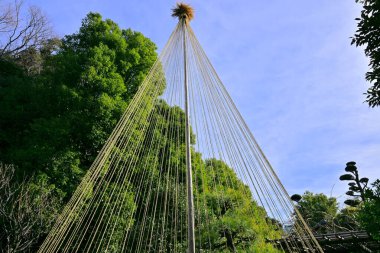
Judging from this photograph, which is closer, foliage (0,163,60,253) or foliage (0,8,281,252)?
foliage (0,163,60,253)

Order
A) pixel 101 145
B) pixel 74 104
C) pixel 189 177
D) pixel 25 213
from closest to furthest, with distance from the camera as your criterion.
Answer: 1. pixel 189 177
2. pixel 25 213
3. pixel 74 104
4. pixel 101 145

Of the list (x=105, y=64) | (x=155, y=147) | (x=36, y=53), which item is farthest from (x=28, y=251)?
(x=36, y=53)

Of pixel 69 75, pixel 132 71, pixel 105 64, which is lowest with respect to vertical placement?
pixel 69 75

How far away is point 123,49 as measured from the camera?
8.77 m

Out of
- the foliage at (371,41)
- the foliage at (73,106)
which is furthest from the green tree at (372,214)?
the foliage at (73,106)

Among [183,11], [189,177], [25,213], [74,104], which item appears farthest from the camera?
[74,104]

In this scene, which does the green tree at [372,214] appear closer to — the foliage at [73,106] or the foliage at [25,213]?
the foliage at [73,106]

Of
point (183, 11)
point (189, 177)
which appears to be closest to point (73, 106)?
point (183, 11)

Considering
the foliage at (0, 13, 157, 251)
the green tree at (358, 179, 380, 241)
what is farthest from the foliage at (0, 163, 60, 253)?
the green tree at (358, 179, 380, 241)

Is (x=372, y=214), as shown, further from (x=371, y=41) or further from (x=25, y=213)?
(x=25, y=213)

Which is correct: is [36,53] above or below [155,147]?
above

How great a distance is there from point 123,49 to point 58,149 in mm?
3684

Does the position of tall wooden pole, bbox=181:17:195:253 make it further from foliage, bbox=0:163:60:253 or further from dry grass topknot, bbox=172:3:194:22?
foliage, bbox=0:163:60:253

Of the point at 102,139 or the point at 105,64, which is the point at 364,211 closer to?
the point at 102,139
